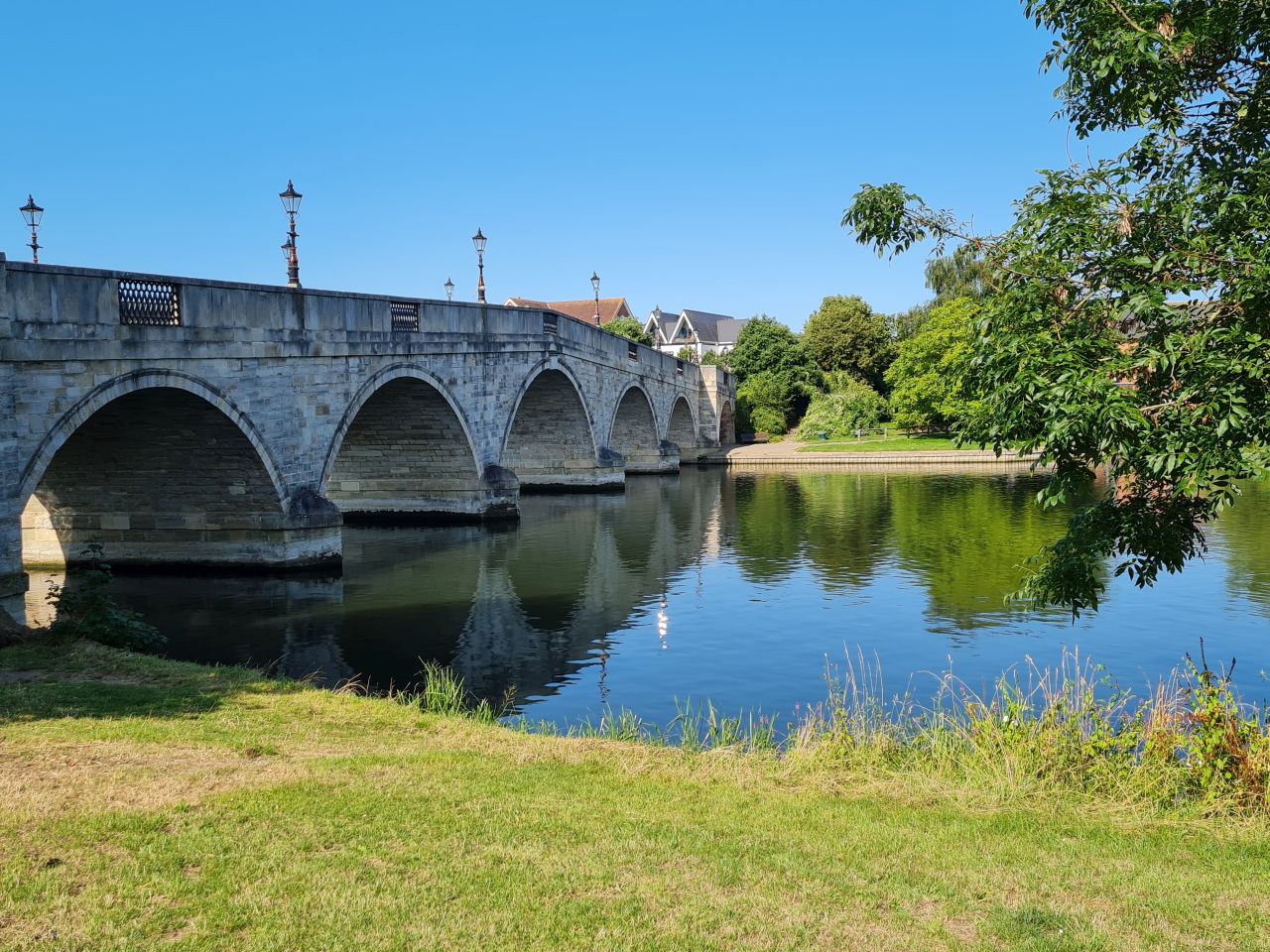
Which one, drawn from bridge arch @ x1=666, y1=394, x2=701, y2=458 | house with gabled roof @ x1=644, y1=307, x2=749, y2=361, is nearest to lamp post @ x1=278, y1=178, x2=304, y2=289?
bridge arch @ x1=666, y1=394, x2=701, y2=458

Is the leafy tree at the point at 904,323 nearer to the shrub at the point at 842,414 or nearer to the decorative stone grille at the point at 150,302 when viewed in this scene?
the shrub at the point at 842,414

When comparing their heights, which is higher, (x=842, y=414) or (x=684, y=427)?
(x=842, y=414)

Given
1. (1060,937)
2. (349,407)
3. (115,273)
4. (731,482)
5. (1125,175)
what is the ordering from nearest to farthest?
1. (1060,937)
2. (1125,175)
3. (115,273)
4. (349,407)
5. (731,482)

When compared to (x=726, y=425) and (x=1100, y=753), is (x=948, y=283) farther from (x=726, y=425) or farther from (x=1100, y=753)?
(x=1100, y=753)

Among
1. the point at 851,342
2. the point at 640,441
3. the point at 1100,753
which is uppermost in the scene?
the point at 851,342

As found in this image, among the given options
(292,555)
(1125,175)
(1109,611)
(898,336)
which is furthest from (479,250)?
(898,336)

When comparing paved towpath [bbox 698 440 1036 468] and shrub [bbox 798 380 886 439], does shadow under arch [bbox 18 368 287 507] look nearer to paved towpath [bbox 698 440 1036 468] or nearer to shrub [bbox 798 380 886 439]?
paved towpath [bbox 698 440 1036 468]

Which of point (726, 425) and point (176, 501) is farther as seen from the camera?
point (726, 425)

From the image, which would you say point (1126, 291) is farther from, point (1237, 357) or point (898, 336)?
point (898, 336)

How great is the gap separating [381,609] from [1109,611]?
11.7 m

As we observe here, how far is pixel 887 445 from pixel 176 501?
4378 centimetres

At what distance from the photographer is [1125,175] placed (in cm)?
736

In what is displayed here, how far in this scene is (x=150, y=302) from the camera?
52.5 feet

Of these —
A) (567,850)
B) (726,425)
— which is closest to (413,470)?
(567,850)
